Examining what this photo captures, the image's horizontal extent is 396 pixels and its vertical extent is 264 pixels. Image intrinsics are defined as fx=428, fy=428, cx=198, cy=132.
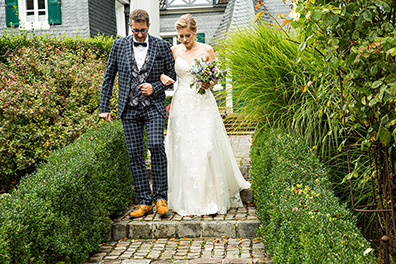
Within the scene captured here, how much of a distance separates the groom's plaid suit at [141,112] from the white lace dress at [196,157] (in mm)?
297

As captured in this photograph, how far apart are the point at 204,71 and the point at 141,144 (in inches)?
41.0

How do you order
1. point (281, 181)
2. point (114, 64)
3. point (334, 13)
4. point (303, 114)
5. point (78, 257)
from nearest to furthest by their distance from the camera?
point (334, 13)
point (281, 181)
point (78, 257)
point (303, 114)
point (114, 64)

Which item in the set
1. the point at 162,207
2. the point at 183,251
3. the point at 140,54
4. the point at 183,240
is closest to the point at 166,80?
the point at 140,54

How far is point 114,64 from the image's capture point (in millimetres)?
4605

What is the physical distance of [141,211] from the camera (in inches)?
181

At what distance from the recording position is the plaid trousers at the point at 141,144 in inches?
179

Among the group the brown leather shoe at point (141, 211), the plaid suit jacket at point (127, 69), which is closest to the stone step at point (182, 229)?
the brown leather shoe at point (141, 211)

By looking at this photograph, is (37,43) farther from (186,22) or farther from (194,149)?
(194,149)

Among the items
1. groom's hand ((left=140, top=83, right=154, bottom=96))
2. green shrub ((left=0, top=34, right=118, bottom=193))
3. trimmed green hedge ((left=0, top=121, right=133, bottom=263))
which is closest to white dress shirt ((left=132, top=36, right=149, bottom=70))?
groom's hand ((left=140, top=83, right=154, bottom=96))

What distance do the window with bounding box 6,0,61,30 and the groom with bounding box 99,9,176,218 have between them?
34.4ft

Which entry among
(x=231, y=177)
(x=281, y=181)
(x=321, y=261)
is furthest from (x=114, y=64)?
(x=321, y=261)

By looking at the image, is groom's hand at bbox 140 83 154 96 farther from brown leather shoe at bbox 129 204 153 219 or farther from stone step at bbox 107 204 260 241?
stone step at bbox 107 204 260 241

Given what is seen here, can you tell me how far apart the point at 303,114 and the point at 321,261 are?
2532 mm

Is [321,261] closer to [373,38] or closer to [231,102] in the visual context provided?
[373,38]
